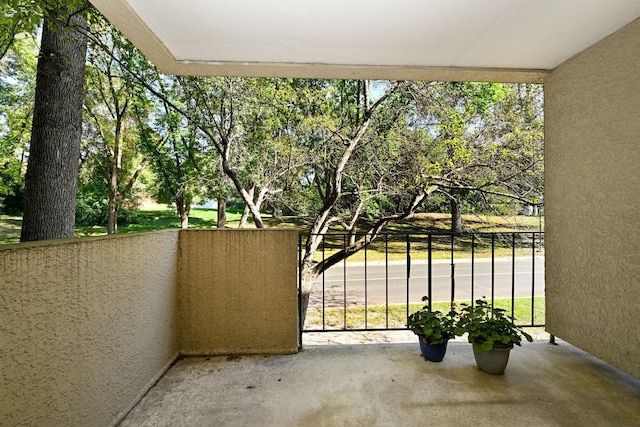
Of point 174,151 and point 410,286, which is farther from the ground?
point 174,151

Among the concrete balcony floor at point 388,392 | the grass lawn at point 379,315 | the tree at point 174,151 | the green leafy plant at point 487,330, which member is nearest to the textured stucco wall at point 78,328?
the concrete balcony floor at point 388,392

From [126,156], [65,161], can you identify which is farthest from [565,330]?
[126,156]

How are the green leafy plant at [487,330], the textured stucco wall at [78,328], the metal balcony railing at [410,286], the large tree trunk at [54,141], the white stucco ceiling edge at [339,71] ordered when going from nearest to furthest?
the textured stucco wall at [78,328], the green leafy plant at [487,330], the white stucco ceiling edge at [339,71], the large tree trunk at [54,141], the metal balcony railing at [410,286]

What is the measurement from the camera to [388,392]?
189 cm

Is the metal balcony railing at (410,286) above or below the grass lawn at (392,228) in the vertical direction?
below

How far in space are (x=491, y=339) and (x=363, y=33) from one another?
7.15 feet

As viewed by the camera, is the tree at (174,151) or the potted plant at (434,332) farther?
the tree at (174,151)

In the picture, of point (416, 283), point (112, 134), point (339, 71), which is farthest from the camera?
point (112, 134)

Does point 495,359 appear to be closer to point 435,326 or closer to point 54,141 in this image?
point 435,326

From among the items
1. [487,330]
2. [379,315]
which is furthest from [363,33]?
[379,315]

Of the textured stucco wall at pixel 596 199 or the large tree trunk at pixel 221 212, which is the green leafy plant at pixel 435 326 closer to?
the textured stucco wall at pixel 596 199

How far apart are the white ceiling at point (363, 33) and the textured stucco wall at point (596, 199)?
254mm

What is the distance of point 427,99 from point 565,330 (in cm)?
396

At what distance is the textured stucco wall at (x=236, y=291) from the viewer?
2373 mm
